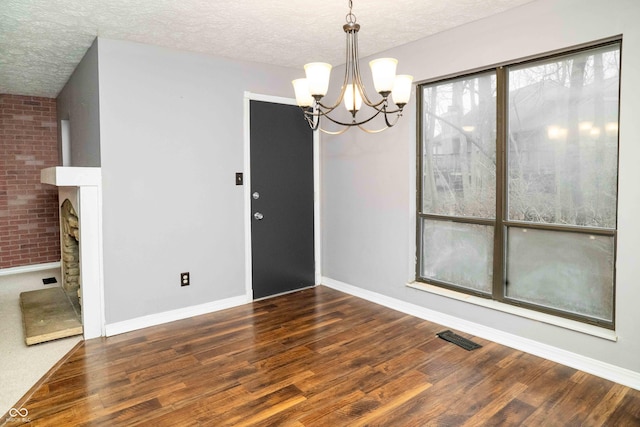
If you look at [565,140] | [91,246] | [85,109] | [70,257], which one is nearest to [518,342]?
[565,140]

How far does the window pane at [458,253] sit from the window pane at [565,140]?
1.16 feet

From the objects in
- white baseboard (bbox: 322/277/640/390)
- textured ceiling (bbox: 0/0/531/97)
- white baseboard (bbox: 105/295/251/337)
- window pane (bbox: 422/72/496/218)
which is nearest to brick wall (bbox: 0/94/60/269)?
textured ceiling (bbox: 0/0/531/97)

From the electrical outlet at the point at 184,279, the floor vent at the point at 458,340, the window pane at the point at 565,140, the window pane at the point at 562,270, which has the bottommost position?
the floor vent at the point at 458,340

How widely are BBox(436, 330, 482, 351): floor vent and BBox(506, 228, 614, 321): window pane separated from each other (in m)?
0.47

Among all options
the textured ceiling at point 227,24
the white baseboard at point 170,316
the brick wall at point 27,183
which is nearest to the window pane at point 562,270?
the textured ceiling at point 227,24

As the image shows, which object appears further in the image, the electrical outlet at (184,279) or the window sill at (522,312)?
the electrical outlet at (184,279)

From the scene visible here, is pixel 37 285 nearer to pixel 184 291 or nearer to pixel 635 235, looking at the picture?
pixel 184 291

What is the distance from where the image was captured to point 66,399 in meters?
2.37

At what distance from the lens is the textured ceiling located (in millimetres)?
2678

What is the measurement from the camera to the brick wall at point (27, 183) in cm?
540

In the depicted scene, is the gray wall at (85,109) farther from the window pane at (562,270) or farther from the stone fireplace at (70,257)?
the window pane at (562,270)

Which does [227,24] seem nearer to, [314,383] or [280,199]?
[280,199]

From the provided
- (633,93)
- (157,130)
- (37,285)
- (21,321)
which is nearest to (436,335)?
(633,93)

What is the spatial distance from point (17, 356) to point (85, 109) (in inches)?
84.2
